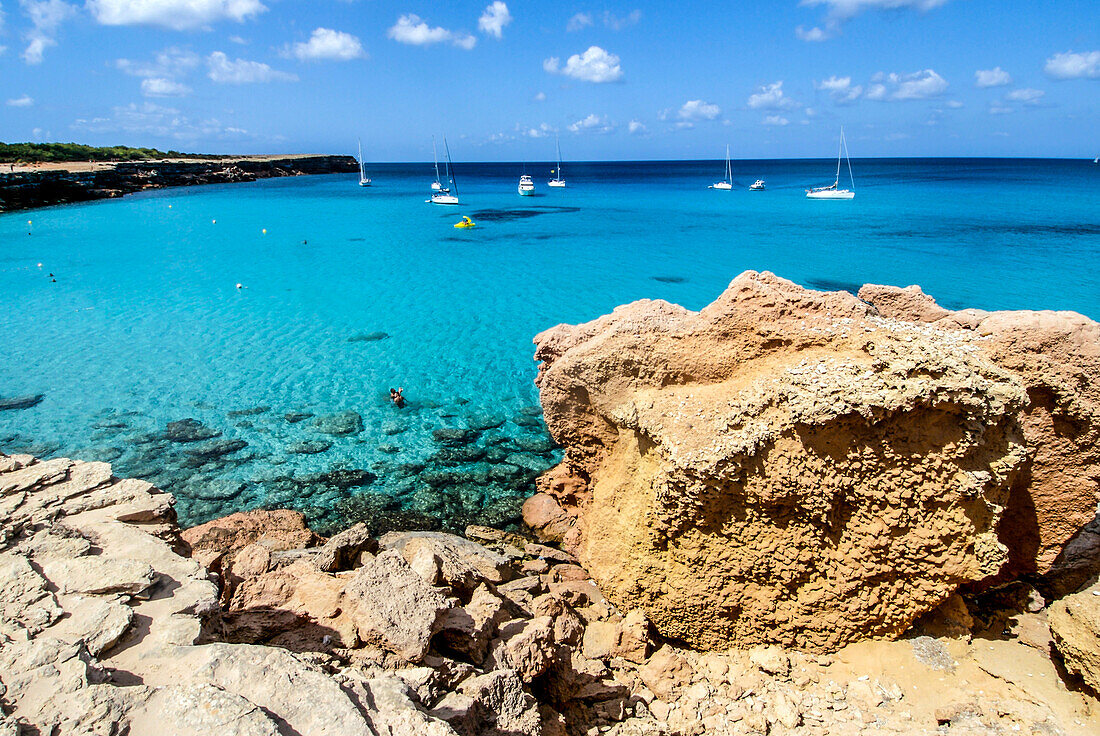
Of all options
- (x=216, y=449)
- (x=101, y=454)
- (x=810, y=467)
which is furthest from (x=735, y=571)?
(x=101, y=454)

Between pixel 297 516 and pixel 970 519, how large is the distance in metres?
9.72

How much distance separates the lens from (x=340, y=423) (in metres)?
14.1

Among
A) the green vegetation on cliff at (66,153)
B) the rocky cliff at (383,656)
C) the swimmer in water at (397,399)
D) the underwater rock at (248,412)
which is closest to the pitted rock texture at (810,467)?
the rocky cliff at (383,656)

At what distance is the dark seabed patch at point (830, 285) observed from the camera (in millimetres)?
25984


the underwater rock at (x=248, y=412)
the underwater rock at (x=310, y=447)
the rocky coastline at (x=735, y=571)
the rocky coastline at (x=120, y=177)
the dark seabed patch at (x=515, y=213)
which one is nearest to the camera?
the rocky coastline at (x=735, y=571)

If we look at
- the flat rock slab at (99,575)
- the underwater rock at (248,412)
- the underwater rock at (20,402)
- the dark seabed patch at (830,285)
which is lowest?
the underwater rock at (248,412)

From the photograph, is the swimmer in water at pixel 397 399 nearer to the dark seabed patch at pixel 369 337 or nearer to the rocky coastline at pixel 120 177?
the dark seabed patch at pixel 369 337

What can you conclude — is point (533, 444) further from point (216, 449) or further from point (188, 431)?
point (188, 431)

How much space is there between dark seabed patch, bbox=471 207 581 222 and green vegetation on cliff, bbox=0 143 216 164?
49708 mm

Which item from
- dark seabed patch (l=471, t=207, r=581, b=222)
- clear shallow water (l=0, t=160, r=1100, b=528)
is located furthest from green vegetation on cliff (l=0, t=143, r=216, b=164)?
dark seabed patch (l=471, t=207, r=581, b=222)

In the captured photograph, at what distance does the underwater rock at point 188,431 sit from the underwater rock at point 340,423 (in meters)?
2.26

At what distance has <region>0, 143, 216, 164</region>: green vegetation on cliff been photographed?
204 ft

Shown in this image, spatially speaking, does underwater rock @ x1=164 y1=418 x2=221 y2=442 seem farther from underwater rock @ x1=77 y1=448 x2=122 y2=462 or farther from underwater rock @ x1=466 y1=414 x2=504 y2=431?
Result: underwater rock @ x1=466 y1=414 x2=504 y2=431

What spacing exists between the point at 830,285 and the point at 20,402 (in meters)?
29.3
